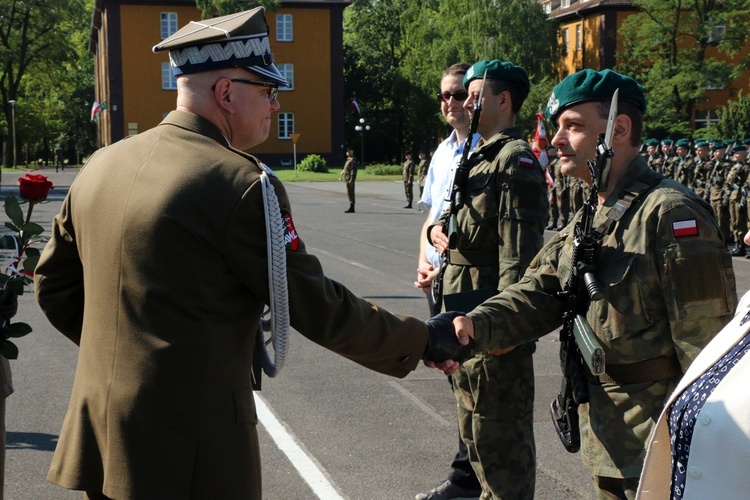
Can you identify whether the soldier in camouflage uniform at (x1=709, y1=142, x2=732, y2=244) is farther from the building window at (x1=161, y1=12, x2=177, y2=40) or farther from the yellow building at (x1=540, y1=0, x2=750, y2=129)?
the building window at (x1=161, y1=12, x2=177, y2=40)

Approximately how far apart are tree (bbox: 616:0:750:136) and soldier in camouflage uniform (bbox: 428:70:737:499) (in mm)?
45105

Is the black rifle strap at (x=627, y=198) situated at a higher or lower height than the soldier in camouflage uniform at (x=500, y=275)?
higher

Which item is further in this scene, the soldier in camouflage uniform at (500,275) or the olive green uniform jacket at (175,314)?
the soldier in camouflage uniform at (500,275)

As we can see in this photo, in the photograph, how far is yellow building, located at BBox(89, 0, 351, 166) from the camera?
60.6m

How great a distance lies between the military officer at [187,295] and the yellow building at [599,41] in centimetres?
5484

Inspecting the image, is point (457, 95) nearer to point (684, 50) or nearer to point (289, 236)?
point (289, 236)

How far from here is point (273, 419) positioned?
254 inches

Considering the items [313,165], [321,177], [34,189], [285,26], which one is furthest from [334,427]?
[285,26]

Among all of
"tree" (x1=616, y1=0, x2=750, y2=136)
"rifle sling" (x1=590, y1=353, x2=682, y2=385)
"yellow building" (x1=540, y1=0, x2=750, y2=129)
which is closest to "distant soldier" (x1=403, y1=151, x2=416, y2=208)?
"tree" (x1=616, y1=0, x2=750, y2=136)

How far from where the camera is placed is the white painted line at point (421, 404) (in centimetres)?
641

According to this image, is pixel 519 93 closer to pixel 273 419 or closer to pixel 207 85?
pixel 207 85

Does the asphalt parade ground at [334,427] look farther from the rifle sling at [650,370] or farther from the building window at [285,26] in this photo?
the building window at [285,26]

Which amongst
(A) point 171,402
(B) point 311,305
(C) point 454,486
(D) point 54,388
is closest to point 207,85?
(B) point 311,305

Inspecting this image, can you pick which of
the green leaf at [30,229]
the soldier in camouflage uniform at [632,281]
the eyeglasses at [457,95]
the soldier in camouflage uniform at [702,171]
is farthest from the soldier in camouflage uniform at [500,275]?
the soldier in camouflage uniform at [702,171]
